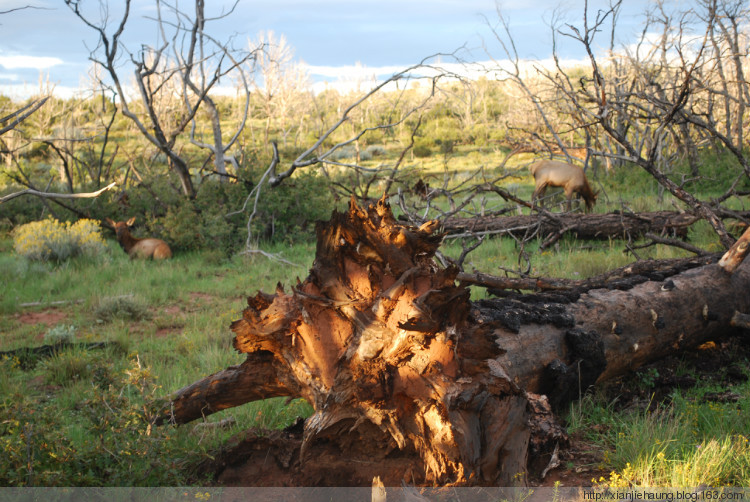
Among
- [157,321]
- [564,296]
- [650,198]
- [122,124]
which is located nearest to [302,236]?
[157,321]

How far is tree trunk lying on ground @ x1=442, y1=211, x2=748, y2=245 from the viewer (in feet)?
25.9

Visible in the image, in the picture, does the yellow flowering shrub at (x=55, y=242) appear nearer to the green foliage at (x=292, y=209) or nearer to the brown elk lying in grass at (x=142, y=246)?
the brown elk lying in grass at (x=142, y=246)

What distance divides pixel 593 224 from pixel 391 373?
663cm

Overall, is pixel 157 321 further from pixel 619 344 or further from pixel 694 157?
pixel 694 157

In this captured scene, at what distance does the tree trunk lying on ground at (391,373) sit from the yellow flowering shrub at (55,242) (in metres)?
7.22

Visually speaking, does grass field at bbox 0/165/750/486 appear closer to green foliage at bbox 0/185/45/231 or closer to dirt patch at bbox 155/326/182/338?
dirt patch at bbox 155/326/182/338

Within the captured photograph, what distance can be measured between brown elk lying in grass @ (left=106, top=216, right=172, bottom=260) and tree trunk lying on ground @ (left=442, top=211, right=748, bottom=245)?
4.79 metres

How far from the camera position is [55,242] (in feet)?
31.3

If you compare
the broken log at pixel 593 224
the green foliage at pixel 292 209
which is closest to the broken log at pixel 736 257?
the broken log at pixel 593 224

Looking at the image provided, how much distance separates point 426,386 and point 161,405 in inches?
64.5

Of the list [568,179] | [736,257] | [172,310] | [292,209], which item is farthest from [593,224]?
[172,310]

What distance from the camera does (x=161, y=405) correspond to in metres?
3.41

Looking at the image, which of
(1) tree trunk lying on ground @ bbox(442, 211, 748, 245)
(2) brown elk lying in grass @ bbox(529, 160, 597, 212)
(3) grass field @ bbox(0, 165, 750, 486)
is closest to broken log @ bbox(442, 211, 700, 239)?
(1) tree trunk lying on ground @ bbox(442, 211, 748, 245)

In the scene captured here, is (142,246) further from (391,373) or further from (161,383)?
(391,373)
